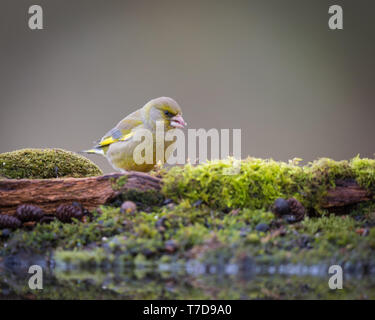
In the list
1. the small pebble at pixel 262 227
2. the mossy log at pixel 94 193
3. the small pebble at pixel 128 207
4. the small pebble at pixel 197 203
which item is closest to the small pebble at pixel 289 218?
the small pebble at pixel 262 227

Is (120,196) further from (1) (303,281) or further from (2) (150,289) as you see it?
(1) (303,281)

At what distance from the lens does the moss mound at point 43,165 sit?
3.47m

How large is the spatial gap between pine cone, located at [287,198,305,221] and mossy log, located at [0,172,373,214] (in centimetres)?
27

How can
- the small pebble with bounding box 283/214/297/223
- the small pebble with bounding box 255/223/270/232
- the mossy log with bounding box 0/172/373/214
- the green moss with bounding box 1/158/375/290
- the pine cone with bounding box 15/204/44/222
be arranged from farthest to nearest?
the mossy log with bounding box 0/172/373/214 < the pine cone with bounding box 15/204/44/222 < the small pebble with bounding box 283/214/297/223 < the small pebble with bounding box 255/223/270/232 < the green moss with bounding box 1/158/375/290

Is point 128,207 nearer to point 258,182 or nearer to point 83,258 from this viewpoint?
point 83,258

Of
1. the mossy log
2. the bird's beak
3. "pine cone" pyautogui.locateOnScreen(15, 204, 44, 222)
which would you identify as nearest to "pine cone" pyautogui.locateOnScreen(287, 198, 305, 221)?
the mossy log

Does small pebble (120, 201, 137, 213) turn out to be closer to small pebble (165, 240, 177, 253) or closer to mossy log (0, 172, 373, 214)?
mossy log (0, 172, 373, 214)

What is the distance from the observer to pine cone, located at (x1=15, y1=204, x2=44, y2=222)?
2.79 metres

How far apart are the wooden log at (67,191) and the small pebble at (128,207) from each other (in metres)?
0.16

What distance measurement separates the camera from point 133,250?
2258mm

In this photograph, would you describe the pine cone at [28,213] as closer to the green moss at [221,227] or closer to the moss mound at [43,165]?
the green moss at [221,227]

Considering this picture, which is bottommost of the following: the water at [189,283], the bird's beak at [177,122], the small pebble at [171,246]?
the water at [189,283]

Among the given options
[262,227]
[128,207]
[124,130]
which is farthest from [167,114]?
[262,227]
